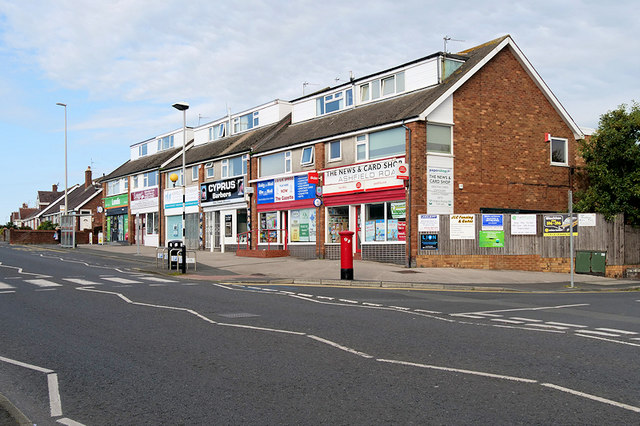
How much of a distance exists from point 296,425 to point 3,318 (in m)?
8.58

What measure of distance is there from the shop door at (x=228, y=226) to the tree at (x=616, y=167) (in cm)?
1954

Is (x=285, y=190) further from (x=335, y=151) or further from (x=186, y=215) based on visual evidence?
(x=186, y=215)

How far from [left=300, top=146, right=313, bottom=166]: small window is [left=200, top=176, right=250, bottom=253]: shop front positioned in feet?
19.5

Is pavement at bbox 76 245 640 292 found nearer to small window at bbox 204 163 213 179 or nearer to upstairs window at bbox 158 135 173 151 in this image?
small window at bbox 204 163 213 179

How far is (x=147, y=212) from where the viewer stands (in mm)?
45594

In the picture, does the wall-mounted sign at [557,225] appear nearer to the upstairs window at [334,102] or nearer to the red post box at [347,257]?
the red post box at [347,257]

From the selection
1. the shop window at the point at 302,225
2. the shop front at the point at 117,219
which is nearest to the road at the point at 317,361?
the shop window at the point at 302,225

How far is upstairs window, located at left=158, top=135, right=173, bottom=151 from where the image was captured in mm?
47250

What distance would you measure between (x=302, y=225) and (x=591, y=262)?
13.8 meters

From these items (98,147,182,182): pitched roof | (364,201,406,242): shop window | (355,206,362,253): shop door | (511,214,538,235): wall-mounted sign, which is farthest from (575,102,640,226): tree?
(98,147,182,182): pitched roof

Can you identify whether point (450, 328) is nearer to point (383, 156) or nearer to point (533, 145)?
point (383, 156)

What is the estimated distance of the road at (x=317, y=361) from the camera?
5.42 metres

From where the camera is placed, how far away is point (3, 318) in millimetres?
11164

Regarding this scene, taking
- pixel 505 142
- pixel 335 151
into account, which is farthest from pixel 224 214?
pixel 505 142
